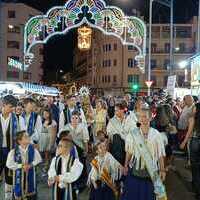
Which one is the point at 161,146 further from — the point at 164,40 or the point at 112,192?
the point at 164,40

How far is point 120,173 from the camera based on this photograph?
8195mm

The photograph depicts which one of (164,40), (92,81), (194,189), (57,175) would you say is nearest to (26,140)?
(57,175)

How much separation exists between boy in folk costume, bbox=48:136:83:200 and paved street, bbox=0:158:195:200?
2272 millimetres

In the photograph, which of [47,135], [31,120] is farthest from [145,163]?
[47,135]

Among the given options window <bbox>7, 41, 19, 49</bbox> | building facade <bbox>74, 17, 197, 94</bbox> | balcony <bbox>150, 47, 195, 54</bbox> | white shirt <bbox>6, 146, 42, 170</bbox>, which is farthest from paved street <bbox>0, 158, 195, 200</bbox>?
balcony <bbox>150, 47, 195, 54</bbox>

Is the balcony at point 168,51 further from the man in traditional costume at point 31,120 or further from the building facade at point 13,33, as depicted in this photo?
the man in traditional costume at point 31,120

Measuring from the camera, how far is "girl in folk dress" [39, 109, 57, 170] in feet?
40.4

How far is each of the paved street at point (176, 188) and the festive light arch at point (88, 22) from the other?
14.3 metres

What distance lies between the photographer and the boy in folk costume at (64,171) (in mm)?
7191

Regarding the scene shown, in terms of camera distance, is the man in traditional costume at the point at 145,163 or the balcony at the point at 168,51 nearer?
the man in traditional costume at the point at 145,163

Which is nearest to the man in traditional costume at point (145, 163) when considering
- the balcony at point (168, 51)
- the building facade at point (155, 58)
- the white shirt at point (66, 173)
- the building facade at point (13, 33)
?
the white shirt at point (66, 173)

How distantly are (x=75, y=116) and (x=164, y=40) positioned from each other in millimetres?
79193

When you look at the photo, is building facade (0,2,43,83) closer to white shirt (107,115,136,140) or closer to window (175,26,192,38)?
window (175,26,192,38)

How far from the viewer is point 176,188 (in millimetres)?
10688
